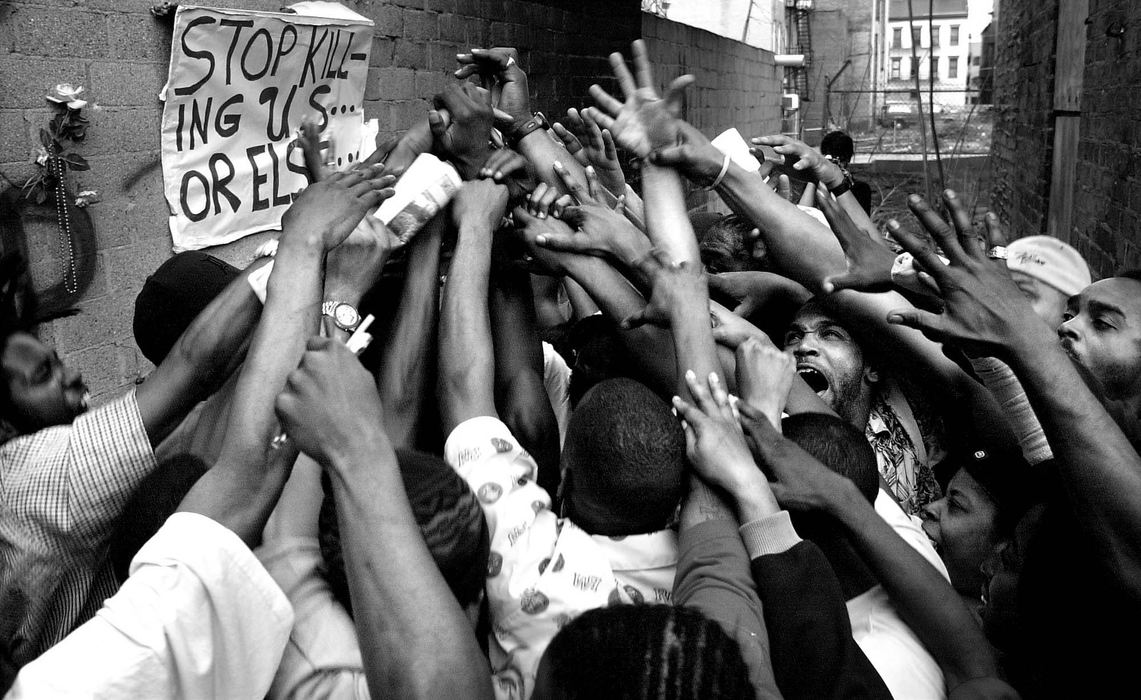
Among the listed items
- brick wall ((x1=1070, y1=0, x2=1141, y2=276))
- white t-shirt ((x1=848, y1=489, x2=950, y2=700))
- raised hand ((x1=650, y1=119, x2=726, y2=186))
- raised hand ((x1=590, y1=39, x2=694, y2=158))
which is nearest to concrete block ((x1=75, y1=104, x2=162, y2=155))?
raised hand ((x1=590, y1=39, x2=694, y2=158))

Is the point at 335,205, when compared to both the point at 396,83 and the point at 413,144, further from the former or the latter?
the point at 396,83

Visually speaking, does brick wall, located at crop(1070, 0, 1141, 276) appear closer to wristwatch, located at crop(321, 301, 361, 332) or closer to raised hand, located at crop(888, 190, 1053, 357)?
raised hand, located at crop(888, 190, 1053, 357)

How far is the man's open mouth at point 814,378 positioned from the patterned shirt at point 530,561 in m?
0.71

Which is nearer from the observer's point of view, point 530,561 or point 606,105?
point 530,561

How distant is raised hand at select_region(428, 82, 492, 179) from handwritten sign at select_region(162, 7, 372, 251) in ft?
5.42

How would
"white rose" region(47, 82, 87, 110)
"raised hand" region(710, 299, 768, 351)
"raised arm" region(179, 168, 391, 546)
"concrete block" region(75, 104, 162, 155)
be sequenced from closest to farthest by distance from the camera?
"raised arm" region(179, 168, 391, 546)
"raised hand" region(710, 299, 768, 351)
"white rose" region(47, 82, 87, 110)
"concrete block" region(75, 104, 162, 155)

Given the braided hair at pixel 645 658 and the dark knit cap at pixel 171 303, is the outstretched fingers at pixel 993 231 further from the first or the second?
the dark knit cap at pixel 171 303

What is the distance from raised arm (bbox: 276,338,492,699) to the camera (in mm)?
1193

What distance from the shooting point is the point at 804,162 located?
234 centimetres

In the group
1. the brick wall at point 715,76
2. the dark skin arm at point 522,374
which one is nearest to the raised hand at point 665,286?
the dark skin arm at point 522,374

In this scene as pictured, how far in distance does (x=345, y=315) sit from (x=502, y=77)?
897 millimetres

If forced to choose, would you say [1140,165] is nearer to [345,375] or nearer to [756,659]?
[756,659]

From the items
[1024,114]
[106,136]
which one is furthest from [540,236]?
[1024,114]

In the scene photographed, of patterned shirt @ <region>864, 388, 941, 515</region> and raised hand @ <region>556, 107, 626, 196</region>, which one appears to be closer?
patterned shirt @ <region>864, 388, 941, 515</region>
